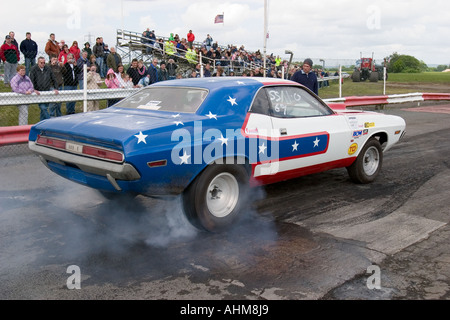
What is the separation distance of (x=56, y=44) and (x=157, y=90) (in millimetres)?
9721

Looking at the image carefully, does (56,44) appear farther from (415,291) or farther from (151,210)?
(415,291)

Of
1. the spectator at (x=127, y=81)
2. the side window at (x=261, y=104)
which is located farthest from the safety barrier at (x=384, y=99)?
the side window at (x=261, y=104)

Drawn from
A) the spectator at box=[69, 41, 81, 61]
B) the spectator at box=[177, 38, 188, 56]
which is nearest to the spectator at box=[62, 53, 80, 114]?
the spectator at box=[69, 41, 81, 61]

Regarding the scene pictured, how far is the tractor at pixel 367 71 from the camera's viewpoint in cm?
3319

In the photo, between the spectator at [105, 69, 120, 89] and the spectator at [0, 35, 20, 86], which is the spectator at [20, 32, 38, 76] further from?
the spectator at [105, 69, 120, 89]

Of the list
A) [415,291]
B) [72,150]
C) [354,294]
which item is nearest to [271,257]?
[354,294]

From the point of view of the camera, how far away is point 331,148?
5.69 m

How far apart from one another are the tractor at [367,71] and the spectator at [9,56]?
961 inches

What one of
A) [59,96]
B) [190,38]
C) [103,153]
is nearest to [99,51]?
[59,96]

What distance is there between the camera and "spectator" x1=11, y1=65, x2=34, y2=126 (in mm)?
9527

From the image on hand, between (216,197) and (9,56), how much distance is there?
35.6 feet

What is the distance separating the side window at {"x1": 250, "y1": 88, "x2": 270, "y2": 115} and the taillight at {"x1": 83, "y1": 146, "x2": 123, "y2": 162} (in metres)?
1.63

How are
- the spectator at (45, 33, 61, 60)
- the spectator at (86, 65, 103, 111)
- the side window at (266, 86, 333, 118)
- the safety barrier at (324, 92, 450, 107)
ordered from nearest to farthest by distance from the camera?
the side window at (266, 86, 333, 118)
the spectator at (86, 65, 103, 111)
the spectator at (45, 33, 61, 60)
the safety barrier at (324, 92, 450, 107)

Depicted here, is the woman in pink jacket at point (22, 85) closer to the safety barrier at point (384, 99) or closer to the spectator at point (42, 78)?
the spectator at point (42, 78)
